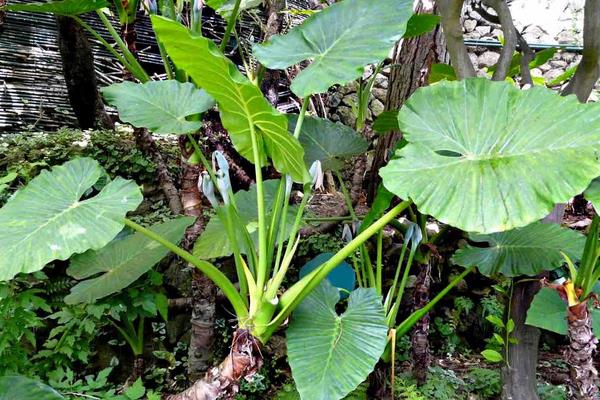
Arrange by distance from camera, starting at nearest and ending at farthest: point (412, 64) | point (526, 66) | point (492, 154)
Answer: point (492, 154) → point (526, 66) → point (412, 64)

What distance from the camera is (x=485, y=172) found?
0.98m

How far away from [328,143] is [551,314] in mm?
989

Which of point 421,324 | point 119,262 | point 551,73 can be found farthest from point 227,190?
point 551,73

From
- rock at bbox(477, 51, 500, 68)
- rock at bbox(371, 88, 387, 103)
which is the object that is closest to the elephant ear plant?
rock at bbox(371, 88, 387, 103)

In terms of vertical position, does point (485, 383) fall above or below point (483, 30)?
below

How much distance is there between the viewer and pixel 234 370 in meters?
1.15

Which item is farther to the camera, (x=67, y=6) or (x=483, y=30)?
(x=483, y=30)

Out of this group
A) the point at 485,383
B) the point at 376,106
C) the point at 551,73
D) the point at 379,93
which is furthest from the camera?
the point at 551,73

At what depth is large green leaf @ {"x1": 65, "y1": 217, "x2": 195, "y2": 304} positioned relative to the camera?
1.46 meters

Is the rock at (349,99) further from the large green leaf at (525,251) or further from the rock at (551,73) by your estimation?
the large green leaf at (525,251)

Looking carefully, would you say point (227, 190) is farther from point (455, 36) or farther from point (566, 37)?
point (566, 37)

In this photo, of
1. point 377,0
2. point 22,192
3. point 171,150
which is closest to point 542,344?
point 377,0

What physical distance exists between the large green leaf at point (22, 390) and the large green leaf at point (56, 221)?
1.12 feet

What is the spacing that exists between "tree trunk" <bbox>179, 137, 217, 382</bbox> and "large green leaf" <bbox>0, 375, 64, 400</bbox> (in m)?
0.55
